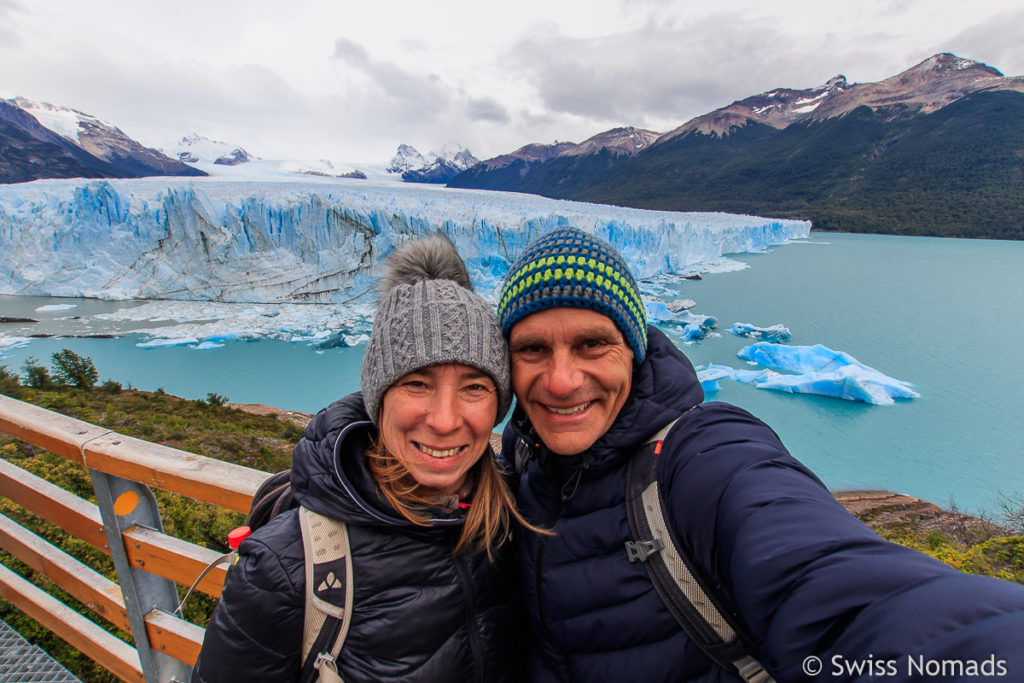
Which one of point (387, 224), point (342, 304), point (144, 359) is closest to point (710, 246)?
point (387, 224)

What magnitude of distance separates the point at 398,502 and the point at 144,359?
12.9m

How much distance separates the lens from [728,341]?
35.7 feet

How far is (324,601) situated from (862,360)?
38.1ft

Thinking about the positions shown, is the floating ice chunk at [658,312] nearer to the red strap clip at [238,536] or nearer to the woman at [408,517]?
the woman at [408,517]

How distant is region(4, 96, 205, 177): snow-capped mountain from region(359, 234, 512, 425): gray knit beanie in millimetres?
57769

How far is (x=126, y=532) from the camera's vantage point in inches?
40.8

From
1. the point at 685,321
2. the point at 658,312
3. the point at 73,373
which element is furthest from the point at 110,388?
the point at 685,321

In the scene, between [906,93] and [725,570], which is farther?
[906,93]

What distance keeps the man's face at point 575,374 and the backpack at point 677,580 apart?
0.12 meters

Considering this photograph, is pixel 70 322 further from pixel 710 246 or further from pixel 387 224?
pixel 710 246

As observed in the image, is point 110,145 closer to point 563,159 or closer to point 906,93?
point 563,159

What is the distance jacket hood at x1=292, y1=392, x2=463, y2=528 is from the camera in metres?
0.73

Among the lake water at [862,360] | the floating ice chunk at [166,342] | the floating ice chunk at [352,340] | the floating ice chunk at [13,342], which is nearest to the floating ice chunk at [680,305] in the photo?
the lake water at [862,360]

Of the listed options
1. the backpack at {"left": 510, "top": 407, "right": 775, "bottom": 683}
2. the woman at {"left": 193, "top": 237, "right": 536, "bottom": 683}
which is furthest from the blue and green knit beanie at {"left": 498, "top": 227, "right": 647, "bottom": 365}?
the backpack at {"left": 510, "top": 407, "right": 775, "bottom": 683}
